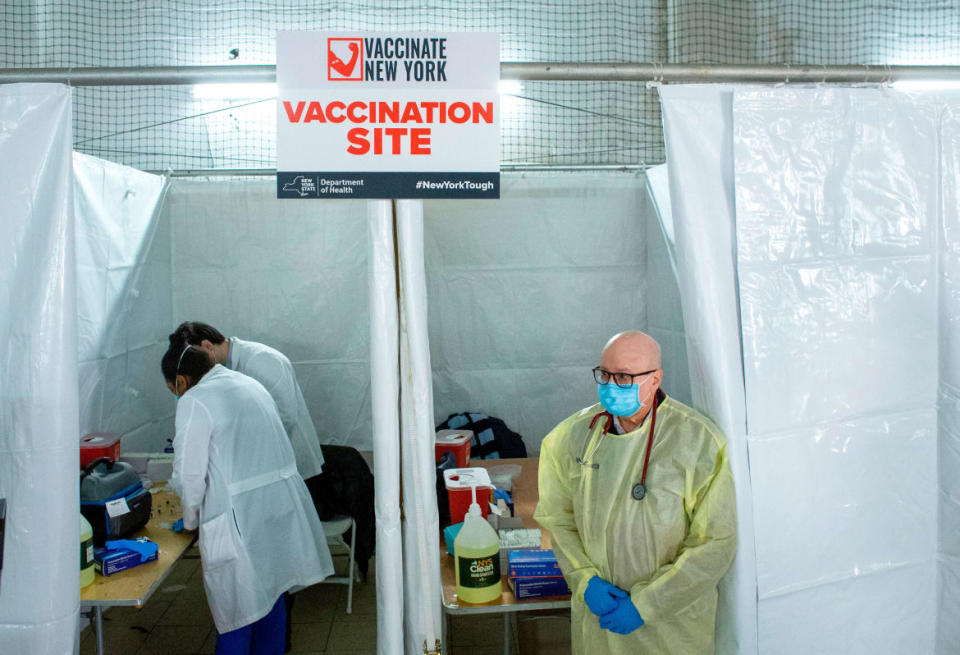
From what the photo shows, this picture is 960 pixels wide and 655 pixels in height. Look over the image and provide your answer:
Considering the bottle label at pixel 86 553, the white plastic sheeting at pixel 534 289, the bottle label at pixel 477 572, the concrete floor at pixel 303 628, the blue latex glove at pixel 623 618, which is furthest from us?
the white plastic sheeting at pixel 534 289

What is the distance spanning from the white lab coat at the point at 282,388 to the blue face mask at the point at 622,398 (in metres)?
2.28

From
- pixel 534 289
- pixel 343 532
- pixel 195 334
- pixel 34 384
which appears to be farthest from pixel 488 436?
pixel 34 384

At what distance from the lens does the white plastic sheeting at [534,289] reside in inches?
182

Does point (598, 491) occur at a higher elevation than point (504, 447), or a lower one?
higher

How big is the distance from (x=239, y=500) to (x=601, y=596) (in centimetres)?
153

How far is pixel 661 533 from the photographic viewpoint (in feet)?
6.08

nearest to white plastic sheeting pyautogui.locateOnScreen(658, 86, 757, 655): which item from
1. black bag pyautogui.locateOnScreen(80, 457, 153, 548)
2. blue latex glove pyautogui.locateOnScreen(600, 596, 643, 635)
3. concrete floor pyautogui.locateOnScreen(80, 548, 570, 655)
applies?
blue latex glove pyautogui.locateOnScreen(600, 596, 643, 635)

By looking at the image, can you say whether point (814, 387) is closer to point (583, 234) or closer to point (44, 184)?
point (44, 184)

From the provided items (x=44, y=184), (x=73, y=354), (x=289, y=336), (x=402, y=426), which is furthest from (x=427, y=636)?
(x=289, y=336)

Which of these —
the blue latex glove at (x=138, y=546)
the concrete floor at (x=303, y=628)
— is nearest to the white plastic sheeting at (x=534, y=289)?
the concrete floor at (x=303, y=628)

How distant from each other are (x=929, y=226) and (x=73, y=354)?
2357 millimetres

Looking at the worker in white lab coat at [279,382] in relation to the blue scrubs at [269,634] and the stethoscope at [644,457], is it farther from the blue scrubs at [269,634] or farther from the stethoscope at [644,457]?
the stethoscope at [644,457]

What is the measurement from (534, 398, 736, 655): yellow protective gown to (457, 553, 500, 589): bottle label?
27 centimetres

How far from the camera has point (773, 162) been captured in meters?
1.95
